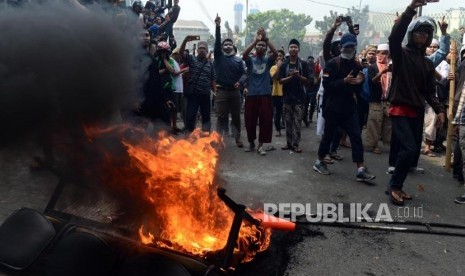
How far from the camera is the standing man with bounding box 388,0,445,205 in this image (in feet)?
16.9

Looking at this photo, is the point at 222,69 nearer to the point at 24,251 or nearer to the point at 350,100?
the point at 350,100

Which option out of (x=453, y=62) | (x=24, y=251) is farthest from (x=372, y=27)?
(x=24, y=251)

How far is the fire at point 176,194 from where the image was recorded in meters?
3.12

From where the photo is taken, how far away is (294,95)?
8039 millimetres

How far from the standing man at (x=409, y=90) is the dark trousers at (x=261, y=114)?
289 centimetres

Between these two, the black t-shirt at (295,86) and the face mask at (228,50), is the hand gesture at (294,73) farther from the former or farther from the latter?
the face mask at (228,50)

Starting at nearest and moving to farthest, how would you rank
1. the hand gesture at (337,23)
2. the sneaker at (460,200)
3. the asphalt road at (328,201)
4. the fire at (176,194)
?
the fire at (176,194)
the asphalt road at (328,201)
the sneaker at (460,200)
the hand gesture at (337,23)

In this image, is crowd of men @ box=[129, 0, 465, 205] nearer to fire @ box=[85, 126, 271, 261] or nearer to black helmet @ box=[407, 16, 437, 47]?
black helmet @ box=[407, 16, 437, 47]

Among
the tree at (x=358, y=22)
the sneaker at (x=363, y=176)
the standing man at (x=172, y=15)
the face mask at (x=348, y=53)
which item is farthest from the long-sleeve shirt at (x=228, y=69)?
the tree at (x=358, y=22)

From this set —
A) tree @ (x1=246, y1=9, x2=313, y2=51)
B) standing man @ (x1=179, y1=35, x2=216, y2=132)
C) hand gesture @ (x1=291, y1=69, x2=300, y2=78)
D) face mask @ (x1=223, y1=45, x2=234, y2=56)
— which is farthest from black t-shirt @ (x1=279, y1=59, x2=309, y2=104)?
tree @ (x1=246, y1=9, x2=313, y2=51)

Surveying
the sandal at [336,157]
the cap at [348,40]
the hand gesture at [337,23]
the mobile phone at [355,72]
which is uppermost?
the hand gesture at [337,23]

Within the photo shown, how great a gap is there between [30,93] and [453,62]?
6.60 m

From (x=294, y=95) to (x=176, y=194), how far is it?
531 centimetres

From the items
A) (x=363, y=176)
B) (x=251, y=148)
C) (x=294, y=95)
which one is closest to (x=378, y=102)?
(x=294, y=95)
